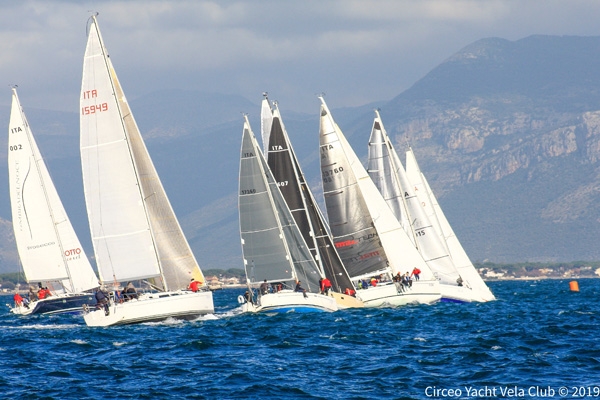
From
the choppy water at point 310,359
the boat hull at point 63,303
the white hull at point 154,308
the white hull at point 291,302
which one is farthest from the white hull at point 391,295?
the boat hull at point 63,303

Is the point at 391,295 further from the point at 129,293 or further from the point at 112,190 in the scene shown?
the point at 112,190

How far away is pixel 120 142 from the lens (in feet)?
144

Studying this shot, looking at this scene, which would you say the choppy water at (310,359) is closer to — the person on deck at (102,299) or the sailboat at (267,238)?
the person on deck at (102,299)

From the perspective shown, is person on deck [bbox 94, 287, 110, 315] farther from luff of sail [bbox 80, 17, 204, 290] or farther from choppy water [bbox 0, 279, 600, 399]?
choppy water [bbox 0, 279, 600, 399]

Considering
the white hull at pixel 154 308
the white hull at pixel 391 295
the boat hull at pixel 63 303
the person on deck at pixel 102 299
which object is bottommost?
the white hull at pixel 391 295

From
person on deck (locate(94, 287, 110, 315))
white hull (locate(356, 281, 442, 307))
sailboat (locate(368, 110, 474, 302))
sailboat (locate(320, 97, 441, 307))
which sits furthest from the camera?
sailboat (locate(368, 110, 474, 302))

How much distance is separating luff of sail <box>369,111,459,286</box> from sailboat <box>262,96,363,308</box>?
24.9 ft

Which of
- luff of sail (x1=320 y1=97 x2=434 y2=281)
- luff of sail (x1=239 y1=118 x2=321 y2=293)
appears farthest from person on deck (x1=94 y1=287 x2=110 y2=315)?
luff of sail (x1=320 y1=97 x2=434 y2=281)

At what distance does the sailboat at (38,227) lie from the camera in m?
69.4

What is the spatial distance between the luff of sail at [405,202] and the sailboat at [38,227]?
20.1 meters

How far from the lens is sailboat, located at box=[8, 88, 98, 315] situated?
6944 centimetres

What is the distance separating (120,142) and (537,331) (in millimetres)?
17266

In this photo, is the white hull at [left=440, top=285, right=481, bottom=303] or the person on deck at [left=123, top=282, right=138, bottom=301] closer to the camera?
the person on deck at [left=123, top=282, right=138, bottom=301]

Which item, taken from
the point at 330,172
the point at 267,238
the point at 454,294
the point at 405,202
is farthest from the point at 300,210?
the point at 454,294
